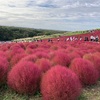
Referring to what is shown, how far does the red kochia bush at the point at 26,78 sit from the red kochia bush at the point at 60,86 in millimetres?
674

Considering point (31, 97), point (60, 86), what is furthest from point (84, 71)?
point (60, 86)

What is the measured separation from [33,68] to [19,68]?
0.39 m

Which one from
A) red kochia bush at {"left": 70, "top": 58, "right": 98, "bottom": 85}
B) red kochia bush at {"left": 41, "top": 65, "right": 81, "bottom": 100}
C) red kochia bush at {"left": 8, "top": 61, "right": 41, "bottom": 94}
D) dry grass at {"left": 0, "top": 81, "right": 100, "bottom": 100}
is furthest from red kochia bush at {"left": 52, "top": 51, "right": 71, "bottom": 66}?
red kochia bush at {"left": 41, "top": 65, "right": 81, "bottom": 100}

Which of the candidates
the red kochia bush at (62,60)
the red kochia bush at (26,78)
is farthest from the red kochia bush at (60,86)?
the red kochia bush at (62,60)

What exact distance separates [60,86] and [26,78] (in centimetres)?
129

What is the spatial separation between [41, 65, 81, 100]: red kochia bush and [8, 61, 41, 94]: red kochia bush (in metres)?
0.67

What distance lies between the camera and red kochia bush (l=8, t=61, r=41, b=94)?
762 cm

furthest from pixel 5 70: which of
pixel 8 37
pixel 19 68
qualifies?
pixel 8 37

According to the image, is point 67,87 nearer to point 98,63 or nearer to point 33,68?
point 33,68

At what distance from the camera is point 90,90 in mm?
8672

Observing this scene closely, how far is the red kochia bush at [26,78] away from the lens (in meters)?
7.62

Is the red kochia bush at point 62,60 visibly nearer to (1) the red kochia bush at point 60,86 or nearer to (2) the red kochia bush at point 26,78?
(2) the red kochia bush at point 26,78

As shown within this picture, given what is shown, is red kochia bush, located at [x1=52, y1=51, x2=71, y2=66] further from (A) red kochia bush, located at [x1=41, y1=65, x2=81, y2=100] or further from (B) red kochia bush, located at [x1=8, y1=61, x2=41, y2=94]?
(A) red kochia bush, located at [x1=41, y1=65, x2=81, y2=100]

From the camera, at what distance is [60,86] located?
6691 millimetres
